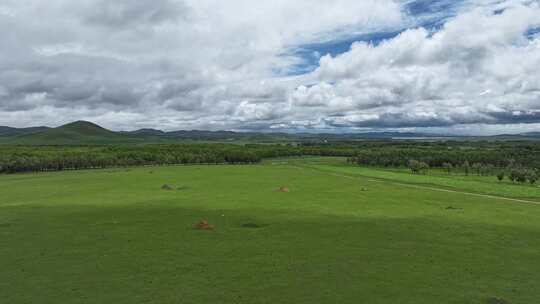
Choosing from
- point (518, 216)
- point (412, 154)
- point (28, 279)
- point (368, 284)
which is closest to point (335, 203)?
point (518, 216)

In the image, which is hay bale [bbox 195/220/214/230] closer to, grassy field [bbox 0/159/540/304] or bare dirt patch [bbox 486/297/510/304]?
grassy field [bbox 0/159/540/304]

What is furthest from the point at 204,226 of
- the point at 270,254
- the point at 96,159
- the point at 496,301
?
the point at 96,159

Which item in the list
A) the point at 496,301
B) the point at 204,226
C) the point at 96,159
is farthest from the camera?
the point at 96,159

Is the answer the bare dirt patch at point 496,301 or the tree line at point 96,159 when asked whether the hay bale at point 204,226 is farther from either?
the tree line at point 96,159

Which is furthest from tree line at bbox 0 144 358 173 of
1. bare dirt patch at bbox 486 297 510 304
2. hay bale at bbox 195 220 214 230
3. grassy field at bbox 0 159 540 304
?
bare dirt patch at bbox 486 297 510 304

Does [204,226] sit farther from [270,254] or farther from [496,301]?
[496,301]

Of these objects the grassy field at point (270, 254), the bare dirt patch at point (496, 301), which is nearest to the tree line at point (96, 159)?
the grassy field at point (270, 254)

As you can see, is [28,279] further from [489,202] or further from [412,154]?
[412,154]

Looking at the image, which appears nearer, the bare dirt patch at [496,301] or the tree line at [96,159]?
the bare dirt patch at [496,301]

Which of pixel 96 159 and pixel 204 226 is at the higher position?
pixel 96 159
